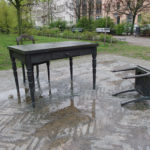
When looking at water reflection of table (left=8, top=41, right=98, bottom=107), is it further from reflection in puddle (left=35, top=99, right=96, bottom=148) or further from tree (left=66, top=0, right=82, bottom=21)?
tree (left=66, top=0, right=82, bottom=21)

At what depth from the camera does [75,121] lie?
261 centimetres

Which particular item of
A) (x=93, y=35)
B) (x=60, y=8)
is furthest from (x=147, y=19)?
(x=60, y=8)

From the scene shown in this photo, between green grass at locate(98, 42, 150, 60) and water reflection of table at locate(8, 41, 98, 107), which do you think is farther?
green grass at locate(98, 42, 150, 60)

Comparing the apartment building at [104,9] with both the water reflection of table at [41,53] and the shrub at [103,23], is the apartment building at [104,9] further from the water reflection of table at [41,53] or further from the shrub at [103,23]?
the water reflection of table at [41,53]

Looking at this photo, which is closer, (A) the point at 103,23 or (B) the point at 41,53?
(B) the point at 41,53

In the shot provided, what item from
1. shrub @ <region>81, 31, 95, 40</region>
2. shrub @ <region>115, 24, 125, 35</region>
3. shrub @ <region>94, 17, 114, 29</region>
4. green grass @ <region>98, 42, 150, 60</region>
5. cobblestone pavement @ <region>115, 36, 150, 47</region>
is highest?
shrub @ <region>94, 17, 114, 29</region>

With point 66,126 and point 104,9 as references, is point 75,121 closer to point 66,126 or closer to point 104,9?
point 66,126

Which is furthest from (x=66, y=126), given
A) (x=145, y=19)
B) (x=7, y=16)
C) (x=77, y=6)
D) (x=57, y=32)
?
(x=77, y=6)

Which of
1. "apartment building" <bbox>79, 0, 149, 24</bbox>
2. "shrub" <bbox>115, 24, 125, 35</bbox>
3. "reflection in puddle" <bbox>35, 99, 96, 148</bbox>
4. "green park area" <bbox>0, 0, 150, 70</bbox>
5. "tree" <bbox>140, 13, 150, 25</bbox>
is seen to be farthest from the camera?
"apartment building" <bbox>79, 0, 149, 24</bbox>

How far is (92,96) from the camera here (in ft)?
11.5

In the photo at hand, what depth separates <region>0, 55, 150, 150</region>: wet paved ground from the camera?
2121mm

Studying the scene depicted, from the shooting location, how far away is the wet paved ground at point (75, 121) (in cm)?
212

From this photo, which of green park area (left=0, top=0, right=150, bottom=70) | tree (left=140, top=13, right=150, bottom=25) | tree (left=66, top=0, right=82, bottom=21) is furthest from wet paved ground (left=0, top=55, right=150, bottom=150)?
tree (left=66, top=0, right=82, bottom=21)

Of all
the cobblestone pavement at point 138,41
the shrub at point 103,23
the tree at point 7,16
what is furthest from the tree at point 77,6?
the cobblestone pavement at point 138,41
